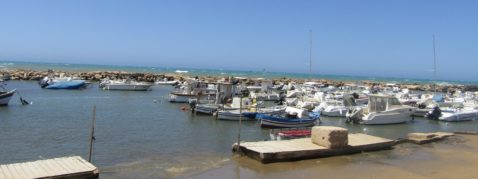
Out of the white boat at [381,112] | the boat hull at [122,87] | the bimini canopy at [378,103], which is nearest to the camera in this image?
the white boat at [381,112]

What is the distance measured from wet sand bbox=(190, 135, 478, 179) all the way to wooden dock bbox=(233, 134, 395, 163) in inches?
12.0

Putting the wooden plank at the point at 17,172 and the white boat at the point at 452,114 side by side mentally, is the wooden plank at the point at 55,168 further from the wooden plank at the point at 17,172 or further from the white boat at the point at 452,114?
the white boat at the point at 452,114

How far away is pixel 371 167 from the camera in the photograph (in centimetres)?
1792

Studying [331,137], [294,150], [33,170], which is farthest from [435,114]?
[33,170]

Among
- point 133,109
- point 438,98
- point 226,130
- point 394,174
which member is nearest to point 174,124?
point 226,130

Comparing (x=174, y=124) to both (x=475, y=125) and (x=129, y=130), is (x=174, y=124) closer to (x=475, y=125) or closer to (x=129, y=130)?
(x=129, y=130)

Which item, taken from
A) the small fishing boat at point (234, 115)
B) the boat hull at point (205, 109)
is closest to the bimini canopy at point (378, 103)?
the small fishing boat at point (234, 115)

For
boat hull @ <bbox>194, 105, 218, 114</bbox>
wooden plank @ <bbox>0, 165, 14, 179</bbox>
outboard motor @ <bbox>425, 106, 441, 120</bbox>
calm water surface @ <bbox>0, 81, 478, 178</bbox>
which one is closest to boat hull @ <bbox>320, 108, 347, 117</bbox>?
calm water surface @ <bbox>0, 81, 478, 178</bbox>

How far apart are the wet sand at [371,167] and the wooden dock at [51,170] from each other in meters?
3.64

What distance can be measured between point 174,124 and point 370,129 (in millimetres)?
12711

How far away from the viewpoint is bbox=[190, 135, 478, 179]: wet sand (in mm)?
16641

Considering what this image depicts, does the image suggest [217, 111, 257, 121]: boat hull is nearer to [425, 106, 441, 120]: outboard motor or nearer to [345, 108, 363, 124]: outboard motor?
[345, 108, 363, 124]: outboard motor

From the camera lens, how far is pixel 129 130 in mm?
26297

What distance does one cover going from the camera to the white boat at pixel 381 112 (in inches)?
1293
